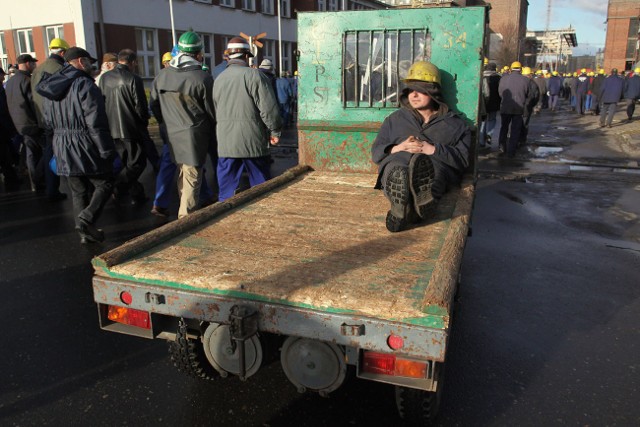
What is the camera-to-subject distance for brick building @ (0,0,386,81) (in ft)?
66.2

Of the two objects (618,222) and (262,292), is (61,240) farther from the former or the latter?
(618,222)

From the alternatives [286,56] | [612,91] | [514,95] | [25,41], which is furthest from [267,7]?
[514,95]

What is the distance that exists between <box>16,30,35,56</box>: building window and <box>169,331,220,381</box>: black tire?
77.1 ft

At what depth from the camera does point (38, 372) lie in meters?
3.18

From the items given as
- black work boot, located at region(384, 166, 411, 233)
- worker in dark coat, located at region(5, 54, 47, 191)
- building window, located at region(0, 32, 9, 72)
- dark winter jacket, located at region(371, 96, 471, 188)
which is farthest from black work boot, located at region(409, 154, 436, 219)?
building window, located at region(0, 32, 9, 72)

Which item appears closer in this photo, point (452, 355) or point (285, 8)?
point (452, 355)

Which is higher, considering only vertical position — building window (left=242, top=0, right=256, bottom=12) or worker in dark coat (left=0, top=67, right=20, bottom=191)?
building window (left=242, top=0, right=256, bottom=12)

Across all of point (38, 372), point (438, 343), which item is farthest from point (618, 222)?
point (38, 372)

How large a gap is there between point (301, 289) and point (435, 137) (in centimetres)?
242

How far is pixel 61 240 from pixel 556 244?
5.36m

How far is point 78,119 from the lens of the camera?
5059 mm

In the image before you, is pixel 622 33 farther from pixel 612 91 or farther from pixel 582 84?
pixel 612 91

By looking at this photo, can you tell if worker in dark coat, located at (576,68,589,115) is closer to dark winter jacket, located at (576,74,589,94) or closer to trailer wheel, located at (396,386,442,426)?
dark winter jacket, located at (576,74,589,94)

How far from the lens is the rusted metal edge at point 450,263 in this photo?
2.18 meters
